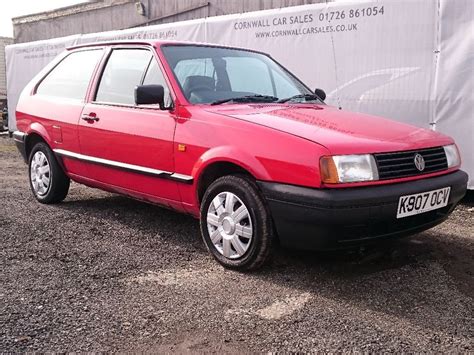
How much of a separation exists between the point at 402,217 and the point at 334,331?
932 mm

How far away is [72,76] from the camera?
5.32 m

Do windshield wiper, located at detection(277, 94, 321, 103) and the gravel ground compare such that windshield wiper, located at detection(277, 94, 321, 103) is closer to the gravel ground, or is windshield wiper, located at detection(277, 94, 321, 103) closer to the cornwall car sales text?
the gravel ground

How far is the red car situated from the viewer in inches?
125

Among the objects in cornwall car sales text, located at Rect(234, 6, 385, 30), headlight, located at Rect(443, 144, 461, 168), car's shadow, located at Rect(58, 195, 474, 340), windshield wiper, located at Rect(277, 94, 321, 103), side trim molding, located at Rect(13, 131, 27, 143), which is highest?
cornwall car sales text, located at Rect(234, 6, 385, 30)

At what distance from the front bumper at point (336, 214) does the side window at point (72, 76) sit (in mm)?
2539

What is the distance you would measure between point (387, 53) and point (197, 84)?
125 inches

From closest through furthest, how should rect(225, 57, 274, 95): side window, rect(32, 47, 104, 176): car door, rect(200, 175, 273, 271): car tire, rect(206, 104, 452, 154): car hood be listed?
rect(206, 104, 452, 154): car hood < rect(200, 175, 273, 271): car tire < rect(225, 57, 274, 95): side window < rect(32, 47, 104, 176): car door

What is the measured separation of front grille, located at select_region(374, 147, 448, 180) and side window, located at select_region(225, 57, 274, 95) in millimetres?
1423

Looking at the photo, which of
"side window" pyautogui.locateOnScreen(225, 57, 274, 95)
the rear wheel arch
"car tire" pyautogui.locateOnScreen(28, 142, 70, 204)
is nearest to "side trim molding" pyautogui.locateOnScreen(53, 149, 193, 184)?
"car tire" pyautogui.locateOnScreen(28, 142, 70, 204)

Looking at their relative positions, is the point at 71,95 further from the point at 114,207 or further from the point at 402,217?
the point at 402,217

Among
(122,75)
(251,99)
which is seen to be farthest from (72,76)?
(251,99)

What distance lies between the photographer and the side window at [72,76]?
200 inches

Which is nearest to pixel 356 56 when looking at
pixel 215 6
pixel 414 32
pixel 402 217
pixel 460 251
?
pixel 414 32

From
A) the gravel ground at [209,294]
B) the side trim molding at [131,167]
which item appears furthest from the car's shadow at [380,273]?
the side trim molding at [131,167]
